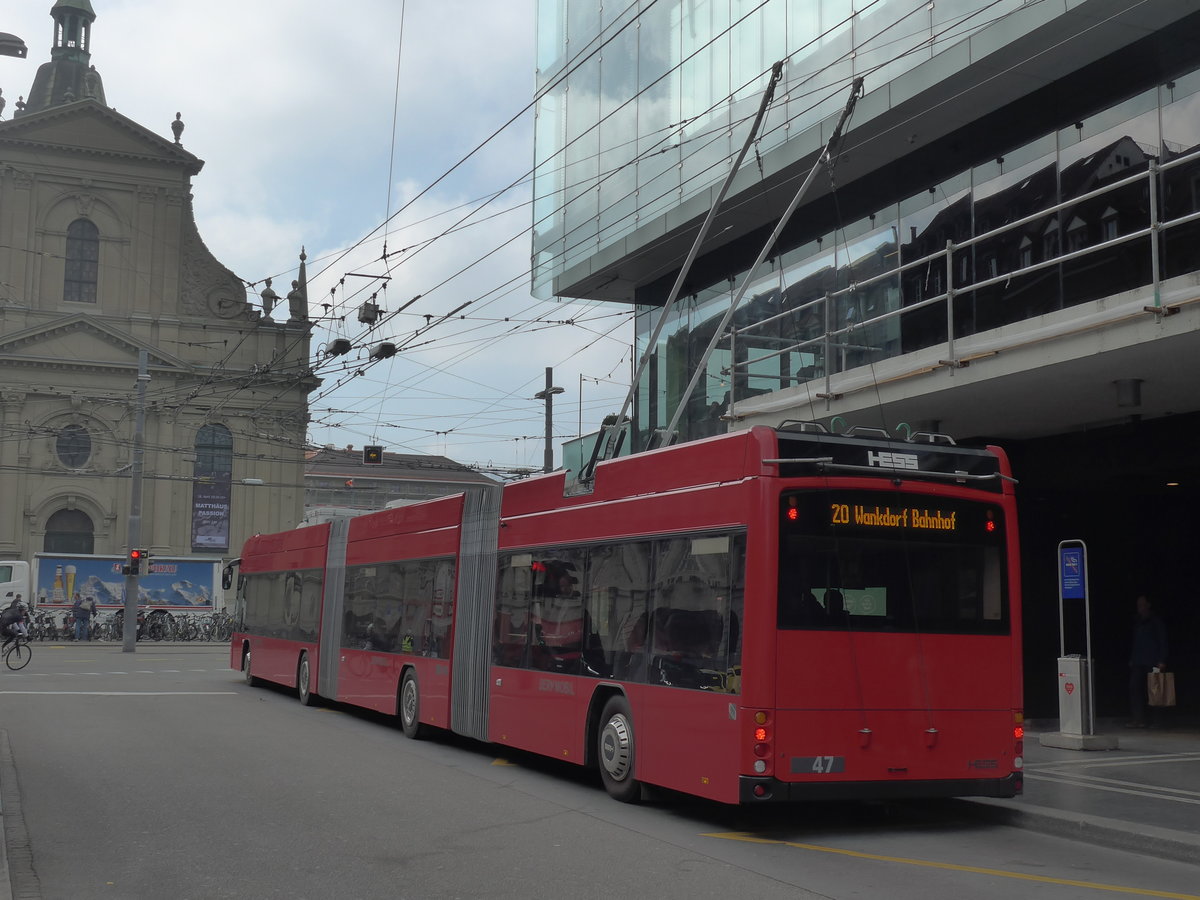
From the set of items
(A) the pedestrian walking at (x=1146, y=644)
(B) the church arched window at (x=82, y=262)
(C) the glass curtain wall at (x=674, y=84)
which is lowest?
(A) the pedestrian walking at (x=1146, y=644)

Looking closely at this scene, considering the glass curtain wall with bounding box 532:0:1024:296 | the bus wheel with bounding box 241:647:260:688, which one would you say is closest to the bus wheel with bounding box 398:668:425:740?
the glass curtain wall with bounding box 532:0:1024:296

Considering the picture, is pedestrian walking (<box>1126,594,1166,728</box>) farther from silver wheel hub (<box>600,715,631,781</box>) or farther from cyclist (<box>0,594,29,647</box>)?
cyclist (<box>0,594,29,647</box>)

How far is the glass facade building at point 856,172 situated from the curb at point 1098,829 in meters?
4.58

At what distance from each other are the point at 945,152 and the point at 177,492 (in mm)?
46641

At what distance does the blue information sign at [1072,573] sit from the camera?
1460 centimetres

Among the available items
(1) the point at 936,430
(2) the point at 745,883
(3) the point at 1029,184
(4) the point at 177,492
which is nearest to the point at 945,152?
(3) the point at 1029,184

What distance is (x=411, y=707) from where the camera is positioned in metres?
16.6

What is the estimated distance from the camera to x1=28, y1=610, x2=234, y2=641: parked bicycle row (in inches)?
1778

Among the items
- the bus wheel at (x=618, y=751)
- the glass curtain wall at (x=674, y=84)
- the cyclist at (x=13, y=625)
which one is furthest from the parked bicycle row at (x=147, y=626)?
the bus wheel at (x=618, y=751)

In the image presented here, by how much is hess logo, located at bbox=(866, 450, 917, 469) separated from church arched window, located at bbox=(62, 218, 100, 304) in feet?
175

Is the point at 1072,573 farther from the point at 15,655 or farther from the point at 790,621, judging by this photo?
the point at 15,655

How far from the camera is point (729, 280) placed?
74.5 ft

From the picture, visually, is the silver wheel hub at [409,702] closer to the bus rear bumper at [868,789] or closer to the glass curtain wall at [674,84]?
the bus rear bumper at [868,789]

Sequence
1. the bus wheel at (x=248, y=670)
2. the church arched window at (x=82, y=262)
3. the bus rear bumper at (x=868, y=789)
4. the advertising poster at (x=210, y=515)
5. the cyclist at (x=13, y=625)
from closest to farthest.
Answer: the bus rear bumper at (x=868, y=789) < the bus wheel at (x=248, y=670) < the cyclist at (x=13, y=625) < the church arched window at (x=82, y=262) < the advertising poster at (x=210, y=515)
